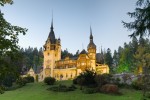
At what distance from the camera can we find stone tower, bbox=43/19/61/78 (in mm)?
102931

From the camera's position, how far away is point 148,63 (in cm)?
5438

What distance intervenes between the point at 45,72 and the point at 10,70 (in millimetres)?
88343

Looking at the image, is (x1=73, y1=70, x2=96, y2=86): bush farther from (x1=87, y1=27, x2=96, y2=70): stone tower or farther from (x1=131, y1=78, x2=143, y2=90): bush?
(x1=87, y1=27, x2=96, y2=70): stone tower

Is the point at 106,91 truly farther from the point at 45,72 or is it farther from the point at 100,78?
the point at 45,72

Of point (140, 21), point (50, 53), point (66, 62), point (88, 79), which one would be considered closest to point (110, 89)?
point (88, 79)

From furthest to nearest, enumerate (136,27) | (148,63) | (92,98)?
(148,63)
(92,98)
(136,27)

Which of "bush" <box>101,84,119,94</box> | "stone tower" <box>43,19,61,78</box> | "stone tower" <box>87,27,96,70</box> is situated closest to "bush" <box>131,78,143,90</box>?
"bush" <box>101,84,119,94</box>

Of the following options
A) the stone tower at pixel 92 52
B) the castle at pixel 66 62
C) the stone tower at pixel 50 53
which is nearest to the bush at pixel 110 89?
the castle at pixel 66 62

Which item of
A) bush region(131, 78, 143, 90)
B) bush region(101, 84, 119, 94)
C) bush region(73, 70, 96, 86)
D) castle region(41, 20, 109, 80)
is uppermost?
castle region(41, 20, 109, 80)

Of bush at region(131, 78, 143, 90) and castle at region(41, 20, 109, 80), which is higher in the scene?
castle at region(41, 20, 109, 80)

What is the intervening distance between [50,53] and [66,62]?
6.93m

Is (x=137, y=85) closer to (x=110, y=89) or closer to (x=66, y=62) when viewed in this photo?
(x=110, y=89)

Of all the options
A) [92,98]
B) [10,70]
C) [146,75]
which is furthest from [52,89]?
[10,70]

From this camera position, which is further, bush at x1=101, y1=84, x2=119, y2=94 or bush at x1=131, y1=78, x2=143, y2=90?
bush at x1=131, y1=78, x2=143, y2=90
